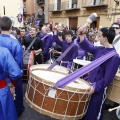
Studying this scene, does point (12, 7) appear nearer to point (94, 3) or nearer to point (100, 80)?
point (94, 3)

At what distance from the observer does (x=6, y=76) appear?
2174 mm

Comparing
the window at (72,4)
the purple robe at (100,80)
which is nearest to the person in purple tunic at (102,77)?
the purple robe at (100,80)

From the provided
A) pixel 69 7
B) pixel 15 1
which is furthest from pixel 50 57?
pixel 15 1

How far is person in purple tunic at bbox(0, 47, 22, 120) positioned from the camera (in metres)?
2.06

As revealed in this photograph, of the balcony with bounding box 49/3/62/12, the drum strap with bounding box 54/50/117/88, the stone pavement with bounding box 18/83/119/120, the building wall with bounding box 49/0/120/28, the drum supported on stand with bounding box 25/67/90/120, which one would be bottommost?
the stone pavement with bounding box 18/83/119/120

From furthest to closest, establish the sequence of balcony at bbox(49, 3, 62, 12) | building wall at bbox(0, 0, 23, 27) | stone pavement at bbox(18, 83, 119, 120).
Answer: building wall at bbox(0, 0, 23, 27) → balcony at bbox(49, 3, 62, 12) → stone pavement at bbox(18, 83, 119, 120)

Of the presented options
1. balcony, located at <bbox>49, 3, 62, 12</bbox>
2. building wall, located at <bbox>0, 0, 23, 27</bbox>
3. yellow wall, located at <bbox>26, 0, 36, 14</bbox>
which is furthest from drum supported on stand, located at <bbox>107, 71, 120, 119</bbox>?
yellow wall, located at <bbox>26, 0, 36, 14</bbox>

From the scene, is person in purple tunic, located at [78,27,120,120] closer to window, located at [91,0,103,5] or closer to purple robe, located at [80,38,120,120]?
purple robe, located at [80,38,120,120]

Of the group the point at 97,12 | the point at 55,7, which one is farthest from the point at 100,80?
the point at 55,7

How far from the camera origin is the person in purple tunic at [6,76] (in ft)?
6.77

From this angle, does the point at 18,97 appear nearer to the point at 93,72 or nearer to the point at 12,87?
the point at 12,87

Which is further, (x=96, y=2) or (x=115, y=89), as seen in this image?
(x=96, y=2)

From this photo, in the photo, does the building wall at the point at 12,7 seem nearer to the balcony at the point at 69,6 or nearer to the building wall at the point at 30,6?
the building wall at the point at 30,6

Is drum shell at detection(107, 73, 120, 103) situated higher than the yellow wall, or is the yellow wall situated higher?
the yellow wall
